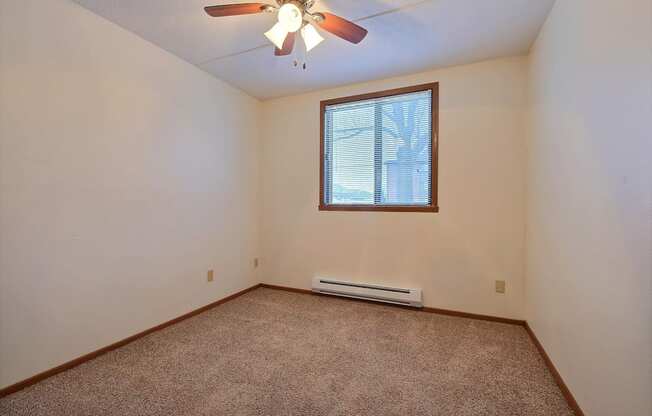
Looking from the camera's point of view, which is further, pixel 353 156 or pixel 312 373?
pixel 353 156

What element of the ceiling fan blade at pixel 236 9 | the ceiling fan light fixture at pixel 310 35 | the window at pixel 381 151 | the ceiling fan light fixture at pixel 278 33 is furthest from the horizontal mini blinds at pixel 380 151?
the ceiling fan blade at pixel 236 9

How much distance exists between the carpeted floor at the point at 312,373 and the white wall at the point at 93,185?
30 centimetres

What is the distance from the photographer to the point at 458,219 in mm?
2689

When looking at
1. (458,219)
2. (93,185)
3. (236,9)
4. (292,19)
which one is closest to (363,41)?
(292,19)

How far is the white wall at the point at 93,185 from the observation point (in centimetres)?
161

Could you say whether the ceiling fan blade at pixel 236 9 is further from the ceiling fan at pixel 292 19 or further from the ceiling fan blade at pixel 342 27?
the ceiling fan blade at pixel 342 27

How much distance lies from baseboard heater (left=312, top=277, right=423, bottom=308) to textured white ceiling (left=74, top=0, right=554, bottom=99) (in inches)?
87.9

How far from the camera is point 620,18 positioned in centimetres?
113

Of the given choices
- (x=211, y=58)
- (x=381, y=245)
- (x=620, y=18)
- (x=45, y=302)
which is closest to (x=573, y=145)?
(x=620, y=18)

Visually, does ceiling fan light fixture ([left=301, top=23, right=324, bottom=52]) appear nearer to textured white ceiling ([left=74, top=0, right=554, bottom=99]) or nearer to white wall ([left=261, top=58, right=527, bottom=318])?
textured white ceiling ([left=74, top=0, right=554, bottom=99])

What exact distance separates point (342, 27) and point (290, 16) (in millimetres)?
319

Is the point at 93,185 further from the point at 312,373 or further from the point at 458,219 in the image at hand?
the point at 458,219

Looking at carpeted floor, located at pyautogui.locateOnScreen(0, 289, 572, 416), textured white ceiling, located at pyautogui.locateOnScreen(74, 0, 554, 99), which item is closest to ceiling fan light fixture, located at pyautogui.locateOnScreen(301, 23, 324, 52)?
textured white ceiling, located at pyautogui.locateOnScreen(74, 0, 554, 99)

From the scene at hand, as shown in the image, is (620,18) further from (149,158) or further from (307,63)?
(149,158)
